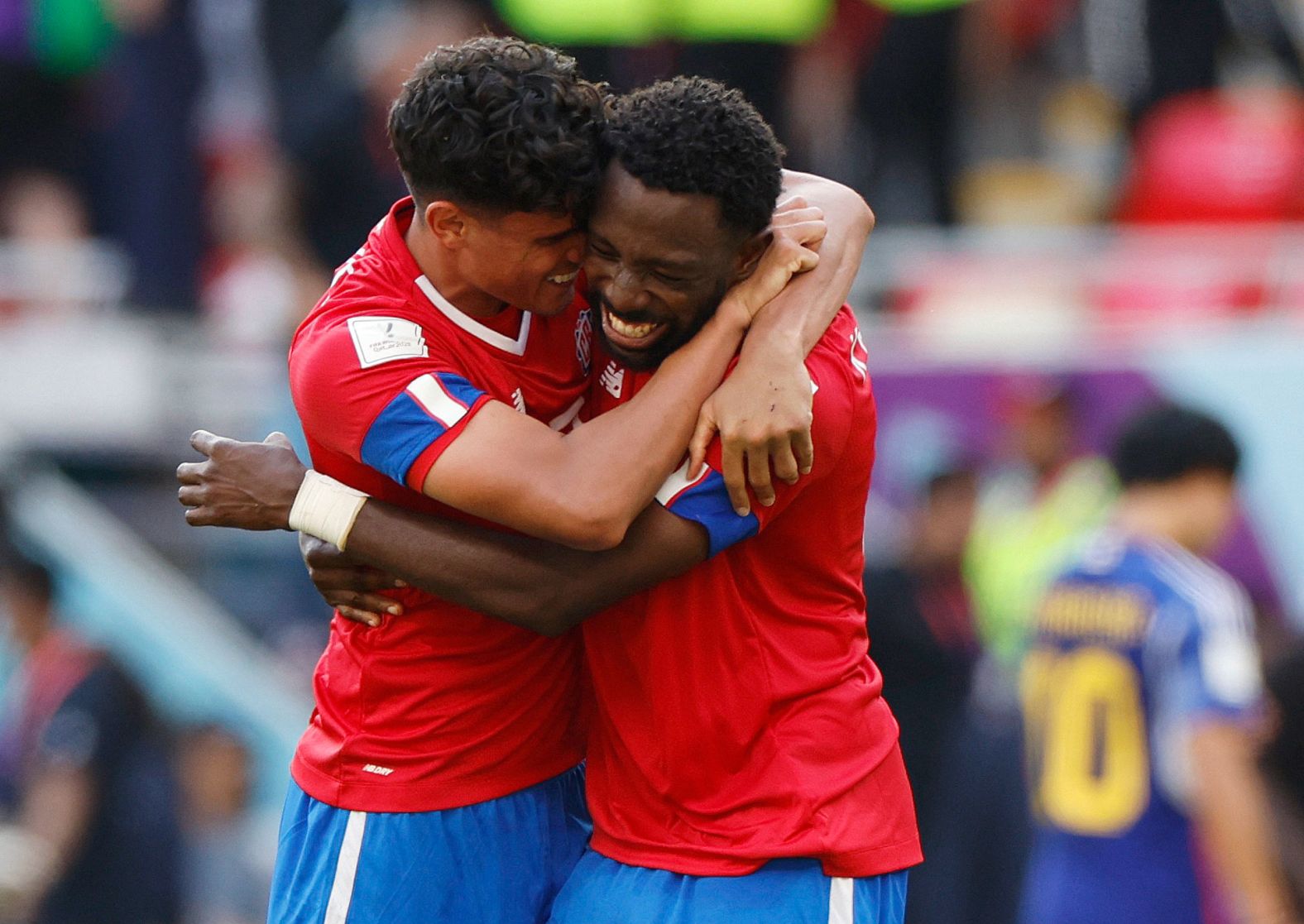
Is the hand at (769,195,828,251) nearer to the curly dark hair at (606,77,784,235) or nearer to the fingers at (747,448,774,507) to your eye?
the curly dark hair at (606,77,784,235)

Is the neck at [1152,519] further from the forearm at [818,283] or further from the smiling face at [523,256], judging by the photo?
the smiling face at [523,256]

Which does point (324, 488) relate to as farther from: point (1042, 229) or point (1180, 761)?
point (1042, 229)

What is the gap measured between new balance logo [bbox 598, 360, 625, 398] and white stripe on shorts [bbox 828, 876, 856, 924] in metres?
0.95

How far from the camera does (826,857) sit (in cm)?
341

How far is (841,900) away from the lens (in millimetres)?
3418

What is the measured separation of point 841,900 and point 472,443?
3.39 feet

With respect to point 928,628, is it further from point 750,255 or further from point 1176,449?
point 750,255

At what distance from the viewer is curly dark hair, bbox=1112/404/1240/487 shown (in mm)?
5820

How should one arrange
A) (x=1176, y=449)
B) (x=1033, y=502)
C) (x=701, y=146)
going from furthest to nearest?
(x=1033, y=502), (x=1176, y=449), (x=701, y=146)

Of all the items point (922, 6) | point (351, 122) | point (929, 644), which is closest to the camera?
point (929, 644)

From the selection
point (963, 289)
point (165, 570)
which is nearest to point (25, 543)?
point (165, 570)

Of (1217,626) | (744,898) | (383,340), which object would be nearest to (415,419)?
(383,340)

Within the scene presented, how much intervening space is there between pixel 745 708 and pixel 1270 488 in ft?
17.8

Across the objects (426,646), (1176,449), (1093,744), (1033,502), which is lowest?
(1033,502)
